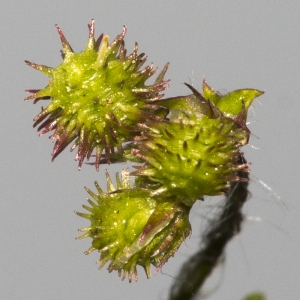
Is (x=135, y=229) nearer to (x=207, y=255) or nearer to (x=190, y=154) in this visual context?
(x=190, y=154)

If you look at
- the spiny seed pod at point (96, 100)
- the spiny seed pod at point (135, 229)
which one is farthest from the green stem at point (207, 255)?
the spiny seed pod at point (96, 100)

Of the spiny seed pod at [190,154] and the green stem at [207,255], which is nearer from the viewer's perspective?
the spiny seed pod at [190,154]

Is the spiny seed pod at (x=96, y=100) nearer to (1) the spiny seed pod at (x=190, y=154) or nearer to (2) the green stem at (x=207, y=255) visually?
(1) the spiny seed pod at (x=190, y=154)

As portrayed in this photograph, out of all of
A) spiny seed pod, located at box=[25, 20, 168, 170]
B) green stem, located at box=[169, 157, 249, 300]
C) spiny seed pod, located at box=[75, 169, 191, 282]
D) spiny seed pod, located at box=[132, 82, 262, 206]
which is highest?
spiny seed pod, located at box=[25, 20, 168, 170]

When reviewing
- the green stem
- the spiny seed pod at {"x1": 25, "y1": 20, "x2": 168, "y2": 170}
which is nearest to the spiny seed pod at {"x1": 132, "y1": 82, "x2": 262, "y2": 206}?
the spiny seed pod at {"x1": 25, "y1": 20, "x2": 168, "y2": 170}

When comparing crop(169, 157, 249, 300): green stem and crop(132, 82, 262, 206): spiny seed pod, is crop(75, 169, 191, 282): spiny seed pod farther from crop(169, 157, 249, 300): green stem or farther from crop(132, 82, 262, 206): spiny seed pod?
crop(169, 157, 249, 300): green stem
